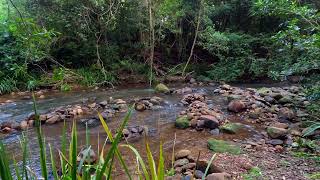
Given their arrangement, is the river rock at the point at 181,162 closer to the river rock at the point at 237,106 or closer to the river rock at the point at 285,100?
the river rock at the point at 237,106

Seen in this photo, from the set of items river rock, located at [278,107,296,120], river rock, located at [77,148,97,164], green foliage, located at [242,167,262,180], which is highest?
river rock, located at [77,148,97,164]

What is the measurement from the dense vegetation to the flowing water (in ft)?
4.54

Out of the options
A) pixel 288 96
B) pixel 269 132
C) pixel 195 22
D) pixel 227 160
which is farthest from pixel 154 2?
pixel 227 160

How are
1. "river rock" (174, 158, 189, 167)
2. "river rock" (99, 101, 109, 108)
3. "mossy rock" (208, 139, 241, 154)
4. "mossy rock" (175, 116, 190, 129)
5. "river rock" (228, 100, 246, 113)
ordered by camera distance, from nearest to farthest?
"river rock" (174, 158, 189, 167) < "mossy rock" (208, 139, 241, 154) < "mossy rock" (175, 116, 190, 129) < "river rock" (228, 100, 246, 113) < "river rock" (99, 101, 109, 108)

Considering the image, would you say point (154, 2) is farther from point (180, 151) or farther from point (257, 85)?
point (180, 151)

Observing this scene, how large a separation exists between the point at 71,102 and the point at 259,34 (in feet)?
21.5

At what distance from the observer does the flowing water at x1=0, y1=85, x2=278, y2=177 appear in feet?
13.9

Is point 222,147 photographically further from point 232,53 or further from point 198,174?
point 232,53

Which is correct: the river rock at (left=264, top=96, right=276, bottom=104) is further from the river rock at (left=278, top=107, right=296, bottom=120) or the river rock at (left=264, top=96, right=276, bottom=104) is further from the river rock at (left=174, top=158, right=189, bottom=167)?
the river rock at (left=174, top=158, right=189, bottom=167)

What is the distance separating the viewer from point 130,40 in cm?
1076

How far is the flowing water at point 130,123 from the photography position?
422 centimetres

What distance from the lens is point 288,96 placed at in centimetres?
663

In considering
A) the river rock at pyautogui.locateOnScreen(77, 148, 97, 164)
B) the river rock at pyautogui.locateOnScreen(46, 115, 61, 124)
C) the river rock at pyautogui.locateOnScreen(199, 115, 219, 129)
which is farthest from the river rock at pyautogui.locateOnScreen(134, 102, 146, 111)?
the river rock at pyautogui.locateOnScreen(77, 148, 97, 164)

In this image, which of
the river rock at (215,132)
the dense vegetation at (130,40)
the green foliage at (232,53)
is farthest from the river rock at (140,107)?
the green foliage at (232,53)
